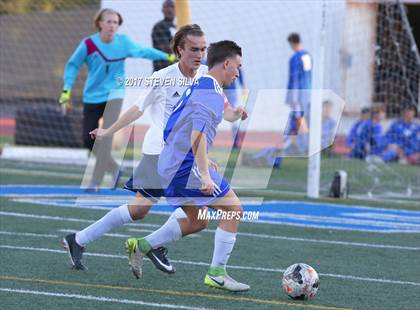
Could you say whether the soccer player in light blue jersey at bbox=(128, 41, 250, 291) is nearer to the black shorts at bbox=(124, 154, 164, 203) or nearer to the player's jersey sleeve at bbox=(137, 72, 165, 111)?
the black shorts at bbox=(124, 154, 164, 203)

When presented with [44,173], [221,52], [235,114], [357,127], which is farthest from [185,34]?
[357,127]

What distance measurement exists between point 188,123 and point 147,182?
0.76 m

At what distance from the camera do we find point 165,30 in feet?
46.2

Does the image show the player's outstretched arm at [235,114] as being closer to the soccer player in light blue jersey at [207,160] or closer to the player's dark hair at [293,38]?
the soccer player in light blue jersey at [207,160]

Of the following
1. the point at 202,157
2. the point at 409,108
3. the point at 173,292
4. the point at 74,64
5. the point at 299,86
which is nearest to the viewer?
the point at 202,157

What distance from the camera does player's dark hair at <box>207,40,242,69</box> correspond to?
6609mm

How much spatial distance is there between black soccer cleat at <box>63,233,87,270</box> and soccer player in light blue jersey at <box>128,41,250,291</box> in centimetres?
93

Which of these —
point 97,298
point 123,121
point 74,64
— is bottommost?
point 97,298

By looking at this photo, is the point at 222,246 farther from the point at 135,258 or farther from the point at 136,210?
the point at 136,210

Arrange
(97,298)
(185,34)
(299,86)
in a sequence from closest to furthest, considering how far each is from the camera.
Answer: (97,298)
(185,34)
(299,86)

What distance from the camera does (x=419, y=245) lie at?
9.14 meters

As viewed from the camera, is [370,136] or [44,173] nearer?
[44,173]

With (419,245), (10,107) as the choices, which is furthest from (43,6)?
(419,245)

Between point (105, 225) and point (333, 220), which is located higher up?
point (105, 225)
